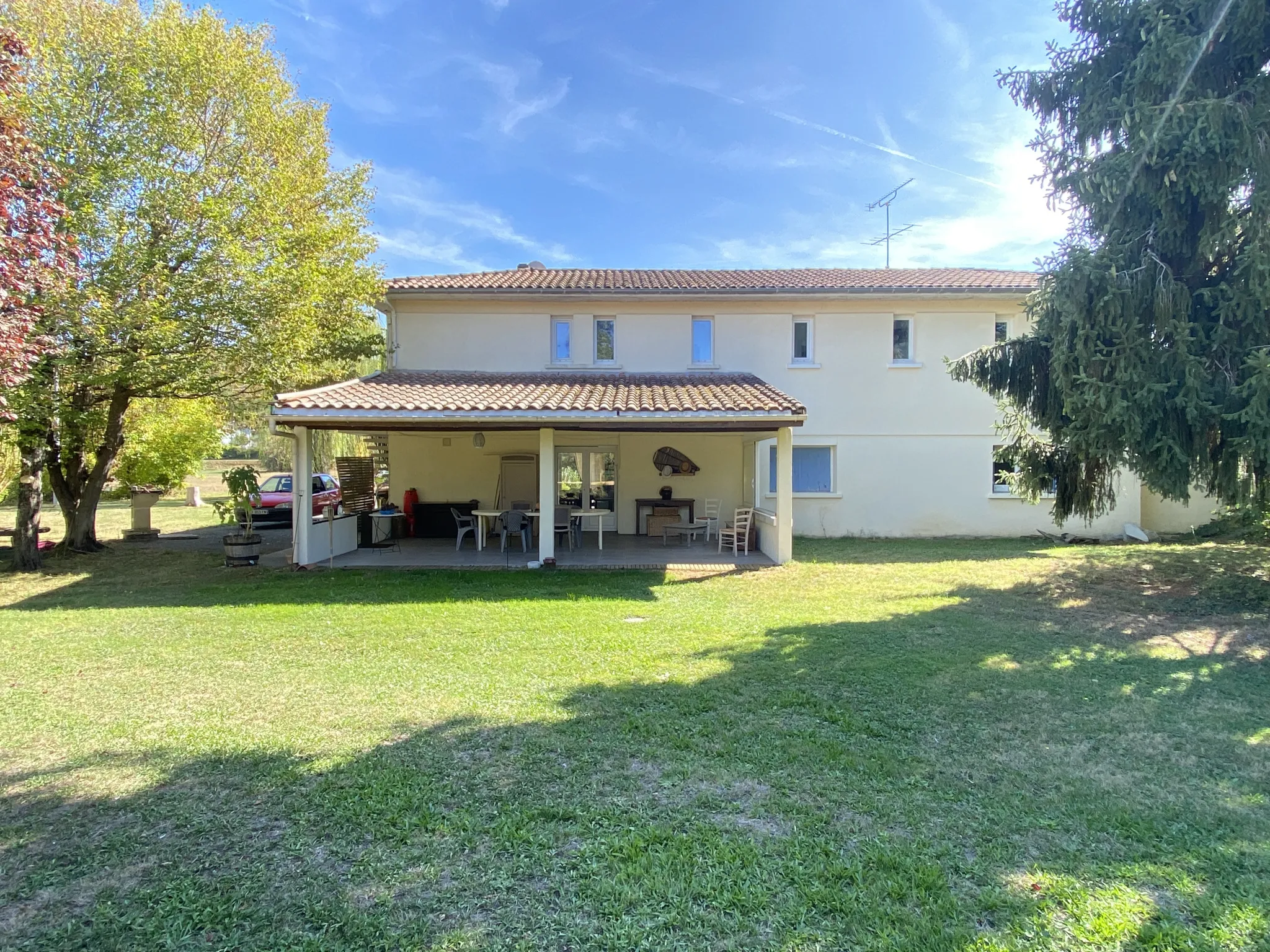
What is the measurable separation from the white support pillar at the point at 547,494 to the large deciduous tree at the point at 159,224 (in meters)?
5.56

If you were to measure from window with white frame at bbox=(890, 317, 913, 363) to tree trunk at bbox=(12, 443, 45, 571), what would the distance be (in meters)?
18.5

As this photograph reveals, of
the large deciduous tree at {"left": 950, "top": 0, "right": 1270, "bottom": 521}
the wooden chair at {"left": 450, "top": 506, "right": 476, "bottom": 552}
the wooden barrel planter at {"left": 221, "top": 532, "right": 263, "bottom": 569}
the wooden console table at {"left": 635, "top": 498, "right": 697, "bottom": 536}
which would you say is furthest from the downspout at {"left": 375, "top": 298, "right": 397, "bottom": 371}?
the large deciduous tree at {"left": 950, "top": 0, "right": 1270, "bottom": 521}

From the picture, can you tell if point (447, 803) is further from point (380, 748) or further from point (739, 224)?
point (739, 224)

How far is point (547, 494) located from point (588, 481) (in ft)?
16.2

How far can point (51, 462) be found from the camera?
1278 cm

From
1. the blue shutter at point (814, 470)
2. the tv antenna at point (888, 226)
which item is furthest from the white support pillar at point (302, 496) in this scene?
the tv antenna at point (888, 226)

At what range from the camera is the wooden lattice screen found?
14.3 meters

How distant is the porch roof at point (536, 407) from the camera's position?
10.6 metres

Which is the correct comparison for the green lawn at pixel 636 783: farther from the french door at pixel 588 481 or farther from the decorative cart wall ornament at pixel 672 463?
the french door at pixel 588 481

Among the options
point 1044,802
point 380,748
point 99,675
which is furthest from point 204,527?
point 1044,802

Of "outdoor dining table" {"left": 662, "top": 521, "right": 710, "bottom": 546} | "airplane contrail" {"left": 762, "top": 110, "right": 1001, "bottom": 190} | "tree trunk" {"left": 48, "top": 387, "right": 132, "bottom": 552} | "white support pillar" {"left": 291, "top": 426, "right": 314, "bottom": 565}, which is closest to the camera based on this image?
"white support pillar" {"left": 291, "top": 426, "right": 314, "bottom": 565}

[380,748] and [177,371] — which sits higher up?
[177,371]

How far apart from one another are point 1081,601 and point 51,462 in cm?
1892

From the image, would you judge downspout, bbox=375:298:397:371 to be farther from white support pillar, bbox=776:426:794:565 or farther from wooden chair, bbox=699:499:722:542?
white support pillar, bbox=776:426:794:565
